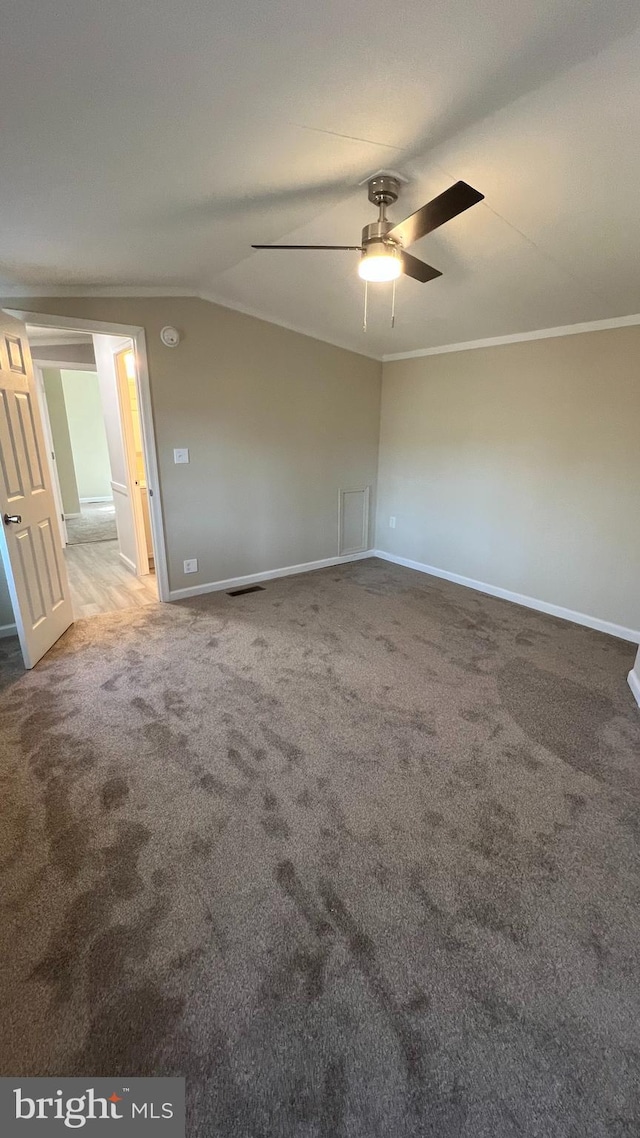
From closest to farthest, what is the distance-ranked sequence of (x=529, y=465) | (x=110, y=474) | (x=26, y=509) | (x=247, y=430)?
(x=26, y=509) < (x=529, y=465) < (x=247, y=430) < (x=110, y=474)

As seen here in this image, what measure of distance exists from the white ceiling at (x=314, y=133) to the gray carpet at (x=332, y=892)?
233 centimetres

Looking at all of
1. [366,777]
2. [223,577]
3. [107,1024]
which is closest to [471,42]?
[366,777]

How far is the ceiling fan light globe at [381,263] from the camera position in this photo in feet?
6.35

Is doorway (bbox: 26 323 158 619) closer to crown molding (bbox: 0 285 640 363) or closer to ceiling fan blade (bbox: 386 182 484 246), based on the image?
crown molding (bbox: 0 285 640 363)

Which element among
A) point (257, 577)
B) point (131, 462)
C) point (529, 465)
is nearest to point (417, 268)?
point (529, 465)

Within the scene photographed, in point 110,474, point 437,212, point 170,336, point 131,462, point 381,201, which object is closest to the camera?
point 437,212

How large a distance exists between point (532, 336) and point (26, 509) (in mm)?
3745

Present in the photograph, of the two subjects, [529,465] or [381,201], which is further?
[529,465]

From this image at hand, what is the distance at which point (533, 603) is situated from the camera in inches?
153

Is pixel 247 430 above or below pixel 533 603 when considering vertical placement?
above

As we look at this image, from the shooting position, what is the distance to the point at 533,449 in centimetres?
368

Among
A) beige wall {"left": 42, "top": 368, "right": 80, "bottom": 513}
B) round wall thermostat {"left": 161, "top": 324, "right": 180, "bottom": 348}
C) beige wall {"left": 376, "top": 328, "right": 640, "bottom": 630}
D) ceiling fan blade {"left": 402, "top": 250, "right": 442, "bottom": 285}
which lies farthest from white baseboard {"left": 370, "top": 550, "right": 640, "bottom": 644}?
beige wall {"left": 42, "top": 368, "right": 80, "bottom": 513}

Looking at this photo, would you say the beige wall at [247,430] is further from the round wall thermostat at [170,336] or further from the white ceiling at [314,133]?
the white ceiling at [314,133]

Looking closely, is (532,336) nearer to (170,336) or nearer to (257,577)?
(170,336)
